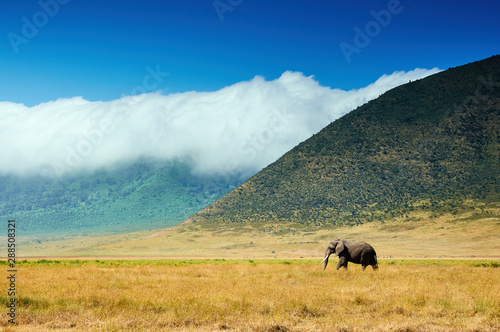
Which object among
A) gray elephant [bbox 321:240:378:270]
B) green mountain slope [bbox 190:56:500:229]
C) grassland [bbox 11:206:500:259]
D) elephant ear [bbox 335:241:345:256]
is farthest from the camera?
green mountain slope [bbox 190:56:500:229]

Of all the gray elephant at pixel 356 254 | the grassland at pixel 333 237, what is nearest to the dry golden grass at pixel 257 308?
the gray elephant at pixel 356 254

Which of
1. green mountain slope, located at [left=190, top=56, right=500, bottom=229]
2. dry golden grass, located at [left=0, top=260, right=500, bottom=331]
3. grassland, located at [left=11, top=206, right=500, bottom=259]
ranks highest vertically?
green mountain slope, located at [left=190, top=56, right=500, bottom=229]

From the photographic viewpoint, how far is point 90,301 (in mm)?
15062

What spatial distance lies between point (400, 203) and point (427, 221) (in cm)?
1154

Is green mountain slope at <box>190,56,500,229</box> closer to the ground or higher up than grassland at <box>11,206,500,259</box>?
higher up

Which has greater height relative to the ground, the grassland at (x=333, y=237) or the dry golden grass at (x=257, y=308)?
the dry golden grass at (x=257, y=308)

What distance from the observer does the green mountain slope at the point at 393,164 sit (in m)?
112

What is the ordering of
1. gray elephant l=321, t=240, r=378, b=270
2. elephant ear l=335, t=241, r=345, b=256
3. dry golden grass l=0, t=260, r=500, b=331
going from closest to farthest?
1. dry golden grass l=0, t=260, r=500, b=331
2. gray elephant l=321, t=240, r=378, b=270
3. elephant ear l=335, t=241, r=345, b=256

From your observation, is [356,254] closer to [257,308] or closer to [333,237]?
[257,308]

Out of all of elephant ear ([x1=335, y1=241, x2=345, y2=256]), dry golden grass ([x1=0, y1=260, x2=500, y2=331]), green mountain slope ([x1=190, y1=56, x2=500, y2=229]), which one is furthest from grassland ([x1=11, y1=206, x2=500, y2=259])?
dry golden grass ([x1=0, y1=260, x2=500, y2=331])

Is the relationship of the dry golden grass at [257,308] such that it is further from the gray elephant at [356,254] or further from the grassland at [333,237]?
the grassland at [333,237]

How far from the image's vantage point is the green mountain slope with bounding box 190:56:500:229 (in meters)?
112

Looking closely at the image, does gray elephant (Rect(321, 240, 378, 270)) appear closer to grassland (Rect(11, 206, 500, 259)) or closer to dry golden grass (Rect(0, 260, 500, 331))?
dry golden grass (Rect(0, 260, 500, 331))

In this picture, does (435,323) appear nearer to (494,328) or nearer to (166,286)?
(494,328)
